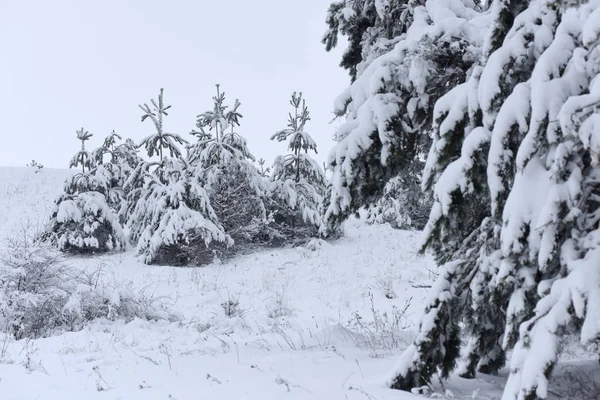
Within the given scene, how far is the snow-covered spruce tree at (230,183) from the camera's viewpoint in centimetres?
1469

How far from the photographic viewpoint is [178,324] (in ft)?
24.9

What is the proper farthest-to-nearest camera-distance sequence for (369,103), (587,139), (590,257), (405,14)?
(405,14) < (369,103) < (590,257) < (587,139)

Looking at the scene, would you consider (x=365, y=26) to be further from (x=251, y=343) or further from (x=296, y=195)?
(x=296, y=195)

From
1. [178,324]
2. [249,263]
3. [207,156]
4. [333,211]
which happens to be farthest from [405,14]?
[207,156]

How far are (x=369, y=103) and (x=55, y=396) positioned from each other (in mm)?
3428

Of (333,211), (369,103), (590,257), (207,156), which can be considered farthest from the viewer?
(207,156)

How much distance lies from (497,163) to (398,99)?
140 centimetres

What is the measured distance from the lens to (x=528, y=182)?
2.85 m

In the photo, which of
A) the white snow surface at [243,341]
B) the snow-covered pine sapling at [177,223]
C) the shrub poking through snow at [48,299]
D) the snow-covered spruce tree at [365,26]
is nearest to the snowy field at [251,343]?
the white snow surface at [243,341]

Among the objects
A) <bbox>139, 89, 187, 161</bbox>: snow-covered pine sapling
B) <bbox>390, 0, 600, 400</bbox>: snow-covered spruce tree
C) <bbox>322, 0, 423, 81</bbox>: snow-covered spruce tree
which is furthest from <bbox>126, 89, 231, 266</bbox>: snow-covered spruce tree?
<bbox>390, 0, 600, 400</bbox>: snow-covered spruce tree

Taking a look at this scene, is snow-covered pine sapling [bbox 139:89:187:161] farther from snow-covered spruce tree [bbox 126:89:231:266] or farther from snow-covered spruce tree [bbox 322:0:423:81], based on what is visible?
snow-covered spruce tree [bbox 322:0:423:81]

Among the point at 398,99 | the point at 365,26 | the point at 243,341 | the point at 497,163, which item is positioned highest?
the point at 365,26

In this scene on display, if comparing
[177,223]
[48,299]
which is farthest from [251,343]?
[177,223]

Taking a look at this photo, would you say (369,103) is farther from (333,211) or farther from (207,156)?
(207,156)
